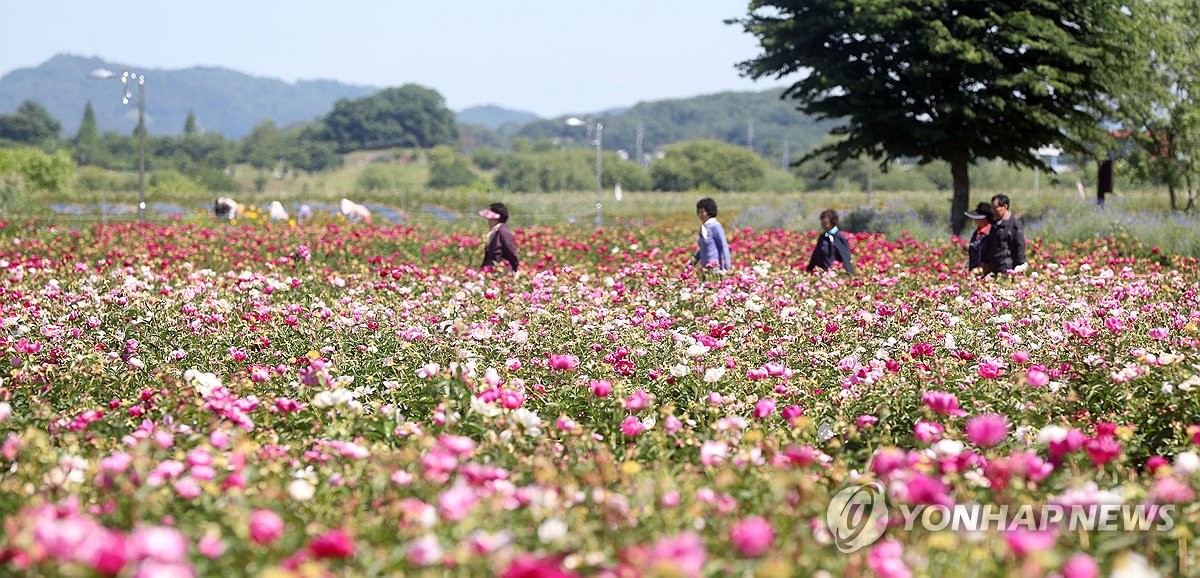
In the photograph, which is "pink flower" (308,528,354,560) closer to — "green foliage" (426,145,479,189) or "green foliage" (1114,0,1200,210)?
"green foliage" (1114,0,1200,210)

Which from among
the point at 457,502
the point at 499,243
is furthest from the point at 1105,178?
the point at 457,502

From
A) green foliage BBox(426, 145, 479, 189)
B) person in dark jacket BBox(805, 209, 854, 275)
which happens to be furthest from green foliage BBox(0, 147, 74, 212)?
person in dark jacket BBox(805, 209, 854, 275)

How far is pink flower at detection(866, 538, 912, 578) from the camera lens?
2.41 meters

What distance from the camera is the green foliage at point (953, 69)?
23.6 meters

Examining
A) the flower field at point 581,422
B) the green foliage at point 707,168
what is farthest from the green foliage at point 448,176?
the flower field at point 581,422

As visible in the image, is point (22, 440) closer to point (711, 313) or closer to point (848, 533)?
point (848, 533)

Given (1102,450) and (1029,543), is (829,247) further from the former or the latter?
(1029,543)

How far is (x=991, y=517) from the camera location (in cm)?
349

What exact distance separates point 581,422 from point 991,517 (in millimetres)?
2366

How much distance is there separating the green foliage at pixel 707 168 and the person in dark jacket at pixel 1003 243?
125262 millimetres

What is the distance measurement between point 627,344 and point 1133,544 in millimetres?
3526

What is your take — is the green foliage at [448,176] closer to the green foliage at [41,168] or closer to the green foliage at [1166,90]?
the green foliage at [41,168]

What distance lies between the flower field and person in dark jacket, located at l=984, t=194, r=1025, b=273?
591 mm

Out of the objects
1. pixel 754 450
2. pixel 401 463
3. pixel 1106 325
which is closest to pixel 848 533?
pixel 754 450
